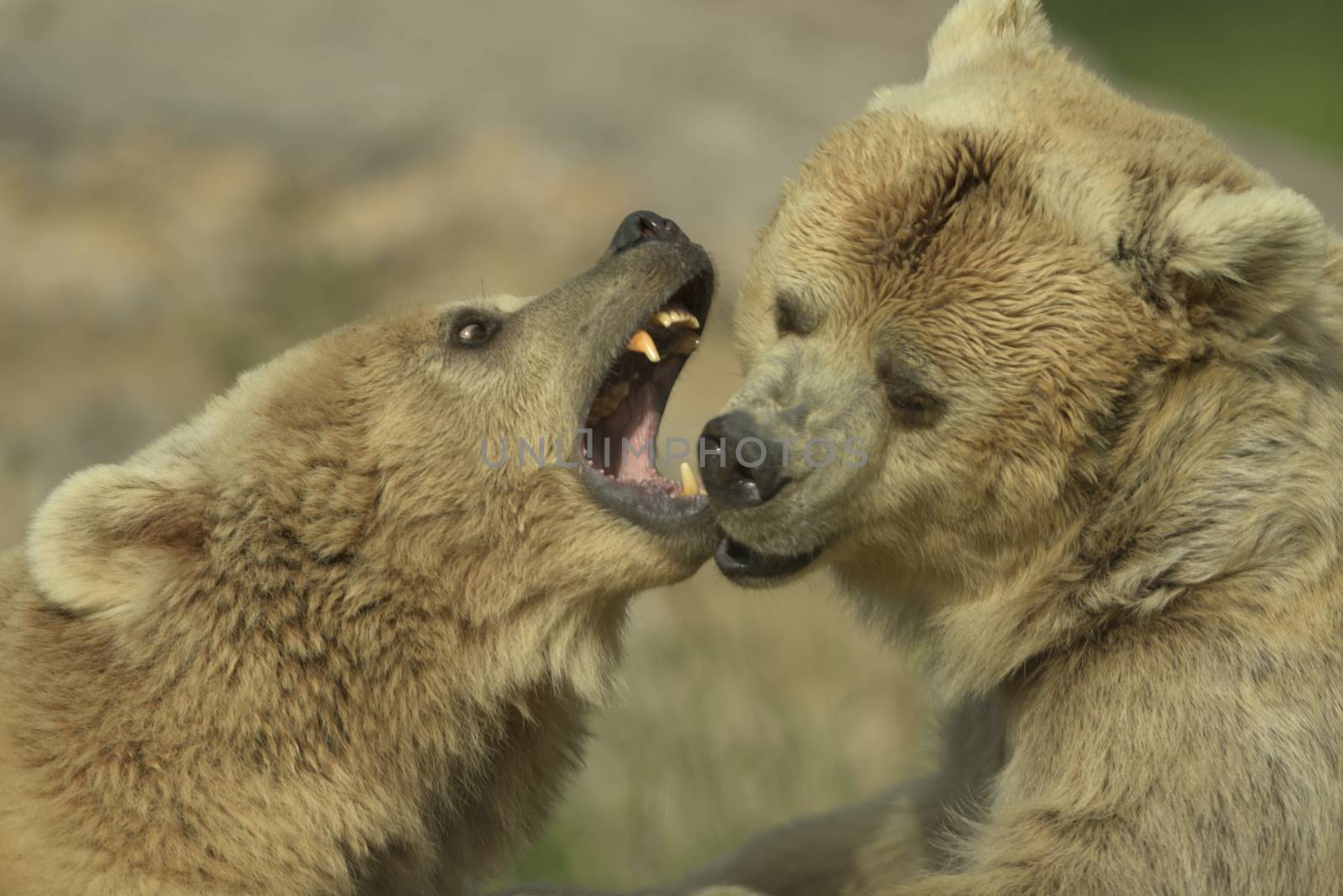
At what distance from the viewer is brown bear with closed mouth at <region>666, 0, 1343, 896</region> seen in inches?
157

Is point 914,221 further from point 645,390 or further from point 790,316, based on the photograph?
point 645,390

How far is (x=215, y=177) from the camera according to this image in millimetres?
9969

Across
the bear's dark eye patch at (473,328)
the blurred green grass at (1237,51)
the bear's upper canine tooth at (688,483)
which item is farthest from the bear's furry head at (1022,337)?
the blurred green grass at (1237,51)

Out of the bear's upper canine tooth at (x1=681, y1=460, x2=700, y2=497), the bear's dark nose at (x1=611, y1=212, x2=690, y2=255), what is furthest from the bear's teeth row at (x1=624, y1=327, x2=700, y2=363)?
the bear's upper canine tooth at (x1=681, y1=460, x2=700, y2=497)

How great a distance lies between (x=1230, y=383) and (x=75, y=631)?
2878 millimetres

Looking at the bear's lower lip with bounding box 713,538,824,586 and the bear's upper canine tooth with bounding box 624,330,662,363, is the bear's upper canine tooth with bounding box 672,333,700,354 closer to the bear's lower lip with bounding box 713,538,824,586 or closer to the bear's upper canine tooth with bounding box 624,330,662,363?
the bear's upper canine tooth with bounding box 624,330,662,363

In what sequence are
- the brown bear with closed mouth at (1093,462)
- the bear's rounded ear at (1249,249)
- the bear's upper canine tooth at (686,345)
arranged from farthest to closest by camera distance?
the bear's upper canine tooth at (686,345) → the brown bear with closed mouth at (1093,462) → the bear's rounded ear at (1249,249)

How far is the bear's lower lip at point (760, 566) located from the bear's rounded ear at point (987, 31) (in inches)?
63.5

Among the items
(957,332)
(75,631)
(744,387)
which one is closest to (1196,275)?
(957,332)

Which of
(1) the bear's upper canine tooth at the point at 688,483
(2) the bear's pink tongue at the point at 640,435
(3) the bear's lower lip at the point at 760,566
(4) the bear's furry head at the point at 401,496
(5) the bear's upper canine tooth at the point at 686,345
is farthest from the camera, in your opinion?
(5) the bear's upper canine tooth at the point at 686,345

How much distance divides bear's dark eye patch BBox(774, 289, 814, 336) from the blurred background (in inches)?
138

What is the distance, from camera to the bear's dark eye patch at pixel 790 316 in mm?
4445

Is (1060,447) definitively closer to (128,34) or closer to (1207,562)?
(1207,562)

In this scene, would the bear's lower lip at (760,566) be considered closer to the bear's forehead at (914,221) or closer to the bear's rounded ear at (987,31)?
the bear's forehead at (914,221)
